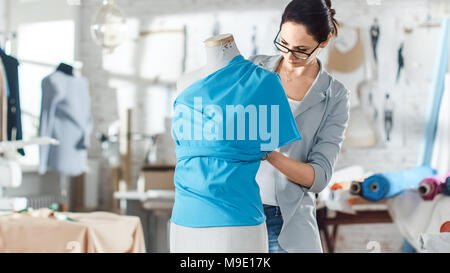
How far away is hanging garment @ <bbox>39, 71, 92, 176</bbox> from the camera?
3.58m

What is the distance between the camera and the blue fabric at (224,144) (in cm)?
112

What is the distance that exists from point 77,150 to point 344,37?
6.71 feet

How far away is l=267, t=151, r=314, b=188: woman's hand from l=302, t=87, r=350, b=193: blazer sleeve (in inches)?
0.6

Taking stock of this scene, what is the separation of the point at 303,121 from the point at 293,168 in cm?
12

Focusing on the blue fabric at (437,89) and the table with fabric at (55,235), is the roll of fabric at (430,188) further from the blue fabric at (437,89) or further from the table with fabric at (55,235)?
the table with fabric at (55,235)

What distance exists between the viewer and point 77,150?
386cm

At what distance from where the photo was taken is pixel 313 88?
121cm

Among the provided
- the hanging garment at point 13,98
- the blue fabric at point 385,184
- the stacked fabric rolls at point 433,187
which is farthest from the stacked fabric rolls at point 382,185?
the hanging garment at point 13,98

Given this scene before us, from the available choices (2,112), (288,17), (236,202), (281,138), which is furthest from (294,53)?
(2,112)

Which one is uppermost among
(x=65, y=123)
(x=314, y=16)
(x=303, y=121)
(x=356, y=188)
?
(x=314, y=16)

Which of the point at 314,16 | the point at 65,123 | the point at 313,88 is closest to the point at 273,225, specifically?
the point at 313,88

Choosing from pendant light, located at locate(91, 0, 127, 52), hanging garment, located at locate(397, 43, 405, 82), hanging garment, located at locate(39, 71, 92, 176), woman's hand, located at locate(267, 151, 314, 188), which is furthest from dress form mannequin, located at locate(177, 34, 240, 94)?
hanging garment, located at locate(397, 43, 405, 82)

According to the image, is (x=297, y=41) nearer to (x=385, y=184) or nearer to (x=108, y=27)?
(x=385, y=184)

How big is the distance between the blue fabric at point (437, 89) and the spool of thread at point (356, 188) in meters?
0.88
